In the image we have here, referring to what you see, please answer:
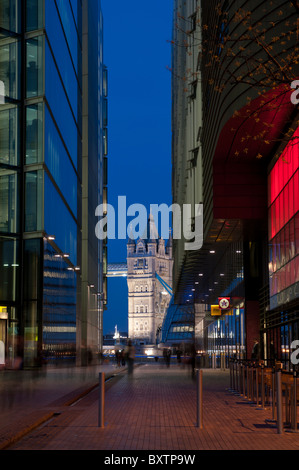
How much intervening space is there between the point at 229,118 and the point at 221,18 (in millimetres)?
3783

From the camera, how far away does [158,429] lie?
12289mm

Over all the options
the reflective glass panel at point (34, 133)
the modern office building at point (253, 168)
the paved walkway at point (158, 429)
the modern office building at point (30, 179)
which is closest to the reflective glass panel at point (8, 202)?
the modern office building at point (30, 179)

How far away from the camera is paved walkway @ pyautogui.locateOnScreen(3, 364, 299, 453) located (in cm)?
1041

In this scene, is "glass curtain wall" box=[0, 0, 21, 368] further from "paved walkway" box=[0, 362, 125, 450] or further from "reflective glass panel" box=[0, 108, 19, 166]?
"paved walkway" box=[0, 362, 125, 450]

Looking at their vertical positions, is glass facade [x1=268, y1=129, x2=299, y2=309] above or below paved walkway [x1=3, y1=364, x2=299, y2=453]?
above

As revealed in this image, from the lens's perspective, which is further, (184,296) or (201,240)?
(184,296)

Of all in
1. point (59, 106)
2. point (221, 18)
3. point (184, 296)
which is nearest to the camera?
point (221, 18)

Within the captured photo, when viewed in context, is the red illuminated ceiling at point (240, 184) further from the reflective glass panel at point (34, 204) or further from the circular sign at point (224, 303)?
the reflective glass panel at point (34, 204)

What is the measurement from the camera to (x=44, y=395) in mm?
20000

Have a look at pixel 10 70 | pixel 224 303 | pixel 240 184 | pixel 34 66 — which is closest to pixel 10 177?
pixel 10 70

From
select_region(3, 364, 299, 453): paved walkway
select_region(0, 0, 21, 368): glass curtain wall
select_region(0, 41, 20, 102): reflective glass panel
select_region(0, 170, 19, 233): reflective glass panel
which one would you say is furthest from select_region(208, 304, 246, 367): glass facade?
select_region(3, 364, 299, 453): paved walkway

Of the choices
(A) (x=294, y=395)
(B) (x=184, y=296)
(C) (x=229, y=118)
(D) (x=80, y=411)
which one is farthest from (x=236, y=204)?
(B) (x=184, y=296)

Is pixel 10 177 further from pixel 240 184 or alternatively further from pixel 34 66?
pixel 240 184
